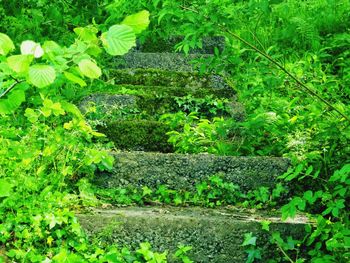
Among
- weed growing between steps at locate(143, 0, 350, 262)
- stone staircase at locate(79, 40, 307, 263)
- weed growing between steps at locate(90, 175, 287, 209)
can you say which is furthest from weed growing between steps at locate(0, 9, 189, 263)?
weed growing between steps at locate(143, 0, 350, 262)

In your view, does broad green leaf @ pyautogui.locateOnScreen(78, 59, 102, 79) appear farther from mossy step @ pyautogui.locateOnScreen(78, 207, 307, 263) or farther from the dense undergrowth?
mossy step @ pyautogui.locateOnScreen(78, 207, 307, 263)

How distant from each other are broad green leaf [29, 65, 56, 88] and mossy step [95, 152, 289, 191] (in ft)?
7.51

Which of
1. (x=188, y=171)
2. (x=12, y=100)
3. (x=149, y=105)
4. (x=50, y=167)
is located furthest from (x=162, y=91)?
(x=12, y=100)

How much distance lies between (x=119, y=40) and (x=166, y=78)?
4306 mm

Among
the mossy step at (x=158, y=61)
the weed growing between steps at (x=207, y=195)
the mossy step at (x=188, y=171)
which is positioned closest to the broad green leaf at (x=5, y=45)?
the weed growing between steps at (x=207, y=195)

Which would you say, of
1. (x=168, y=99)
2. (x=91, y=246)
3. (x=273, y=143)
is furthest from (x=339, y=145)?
(x=168, y=99)

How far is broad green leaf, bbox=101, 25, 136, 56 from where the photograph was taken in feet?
3.90

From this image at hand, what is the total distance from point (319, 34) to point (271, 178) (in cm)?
355

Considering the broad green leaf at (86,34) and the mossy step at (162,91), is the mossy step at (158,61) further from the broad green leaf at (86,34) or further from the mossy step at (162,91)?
the broad green leaf at (86,34)

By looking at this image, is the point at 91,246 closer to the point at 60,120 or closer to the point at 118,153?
the point at 118,153

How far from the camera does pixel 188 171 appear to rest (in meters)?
Result: 3.50

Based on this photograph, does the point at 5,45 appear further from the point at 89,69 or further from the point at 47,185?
the point at 47,185

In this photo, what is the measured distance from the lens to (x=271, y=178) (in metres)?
3.45

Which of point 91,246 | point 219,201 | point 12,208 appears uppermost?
point 12,208
